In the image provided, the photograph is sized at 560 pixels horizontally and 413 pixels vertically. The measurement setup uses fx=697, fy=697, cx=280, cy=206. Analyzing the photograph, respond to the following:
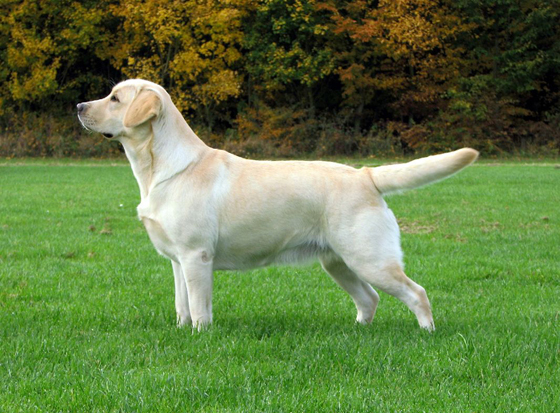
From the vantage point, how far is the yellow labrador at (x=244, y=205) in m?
4.84

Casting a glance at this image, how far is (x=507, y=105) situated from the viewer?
3153 cm

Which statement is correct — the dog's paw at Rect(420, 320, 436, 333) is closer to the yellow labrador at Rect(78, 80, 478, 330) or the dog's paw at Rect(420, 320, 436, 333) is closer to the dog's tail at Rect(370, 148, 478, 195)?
the yellow labrador at Rect(78, 80, 478, 330)

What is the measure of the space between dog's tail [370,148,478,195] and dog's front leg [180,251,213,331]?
1.35 metres

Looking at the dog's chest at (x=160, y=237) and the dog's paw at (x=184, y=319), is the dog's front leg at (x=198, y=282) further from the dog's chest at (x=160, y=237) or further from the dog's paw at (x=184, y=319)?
the dog's paw at (x=184, y=319)

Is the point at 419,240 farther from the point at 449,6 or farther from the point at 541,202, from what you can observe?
the point at 449,6

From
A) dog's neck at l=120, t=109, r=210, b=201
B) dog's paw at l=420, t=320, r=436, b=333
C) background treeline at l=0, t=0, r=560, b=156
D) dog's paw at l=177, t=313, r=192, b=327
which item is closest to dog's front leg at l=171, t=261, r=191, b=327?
dog's paw at l=177, t=313, r=192, b=327

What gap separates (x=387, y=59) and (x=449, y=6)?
389cm

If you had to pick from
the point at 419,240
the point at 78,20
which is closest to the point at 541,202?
the point at 419,240

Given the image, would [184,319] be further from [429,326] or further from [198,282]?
[429,326]

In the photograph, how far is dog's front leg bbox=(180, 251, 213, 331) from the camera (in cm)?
489

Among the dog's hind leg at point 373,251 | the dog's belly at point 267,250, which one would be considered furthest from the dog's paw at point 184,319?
the dog's hind leg at point 373,251

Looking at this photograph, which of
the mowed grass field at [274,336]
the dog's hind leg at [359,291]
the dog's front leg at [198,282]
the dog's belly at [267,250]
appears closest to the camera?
the mowed grass field at [274,336]

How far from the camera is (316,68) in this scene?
31656mm

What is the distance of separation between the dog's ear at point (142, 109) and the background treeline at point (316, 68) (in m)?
24.5
